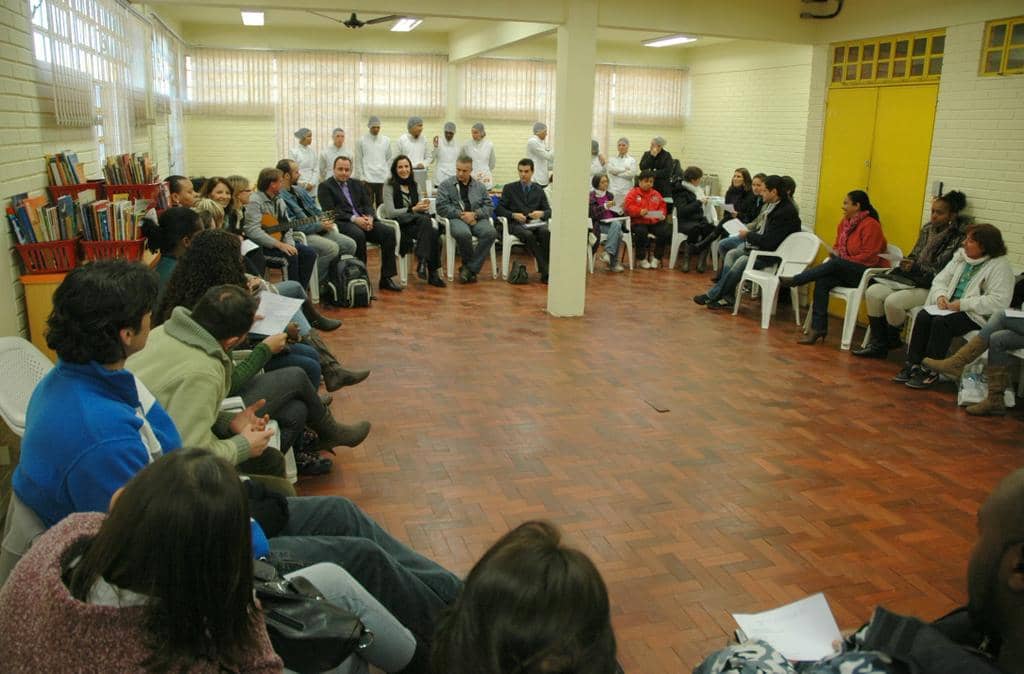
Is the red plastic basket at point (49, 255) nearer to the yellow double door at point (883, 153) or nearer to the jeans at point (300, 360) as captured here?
the jeans at point (300, 360)

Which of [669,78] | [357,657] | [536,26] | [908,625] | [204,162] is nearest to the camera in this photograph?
[908,625]

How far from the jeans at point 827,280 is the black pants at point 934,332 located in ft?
3.31

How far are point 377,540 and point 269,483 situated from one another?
503mm

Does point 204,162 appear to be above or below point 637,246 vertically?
above

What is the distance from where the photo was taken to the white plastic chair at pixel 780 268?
7688 mm

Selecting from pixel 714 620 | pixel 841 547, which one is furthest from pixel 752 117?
pixel 714 620

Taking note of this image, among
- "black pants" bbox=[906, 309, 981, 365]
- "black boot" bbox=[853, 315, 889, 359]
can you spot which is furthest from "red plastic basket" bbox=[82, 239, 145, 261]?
"black boot" bbox=[853, 315, 889, 359]

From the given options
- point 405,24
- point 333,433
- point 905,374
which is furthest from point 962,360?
point 405,24

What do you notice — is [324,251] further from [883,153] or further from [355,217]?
[883,153]

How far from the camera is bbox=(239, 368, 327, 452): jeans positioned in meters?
3.55

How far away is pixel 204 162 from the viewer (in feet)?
41.5

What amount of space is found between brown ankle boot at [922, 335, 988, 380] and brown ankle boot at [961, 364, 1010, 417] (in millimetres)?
184

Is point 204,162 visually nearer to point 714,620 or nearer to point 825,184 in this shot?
point 825,184

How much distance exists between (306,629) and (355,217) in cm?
737
